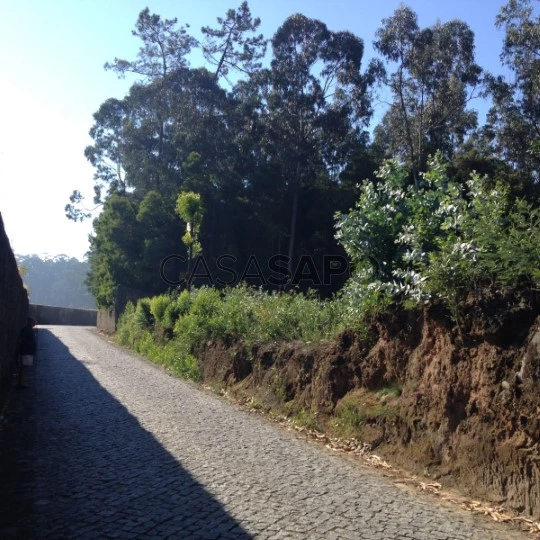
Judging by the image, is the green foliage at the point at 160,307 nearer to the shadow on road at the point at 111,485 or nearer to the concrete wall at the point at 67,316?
the shadow on road at the point at 111,485

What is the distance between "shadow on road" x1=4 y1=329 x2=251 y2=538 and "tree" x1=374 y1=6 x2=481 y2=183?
895 inches

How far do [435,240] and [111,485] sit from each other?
17.2 feet

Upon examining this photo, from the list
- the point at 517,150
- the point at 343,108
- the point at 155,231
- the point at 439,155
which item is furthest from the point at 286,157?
the point at 439,155

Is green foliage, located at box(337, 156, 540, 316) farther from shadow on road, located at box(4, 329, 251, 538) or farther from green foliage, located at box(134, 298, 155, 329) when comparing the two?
green foliage, located at box(134, 298, 155, 329)

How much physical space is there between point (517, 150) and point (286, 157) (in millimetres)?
11877

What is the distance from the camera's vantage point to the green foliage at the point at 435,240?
7.28 m

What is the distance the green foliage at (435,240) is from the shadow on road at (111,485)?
12.7 feet

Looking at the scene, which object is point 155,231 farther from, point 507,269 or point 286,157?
point 507,269

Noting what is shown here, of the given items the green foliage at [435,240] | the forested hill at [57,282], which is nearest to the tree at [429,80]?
the green foliage at [435,240]

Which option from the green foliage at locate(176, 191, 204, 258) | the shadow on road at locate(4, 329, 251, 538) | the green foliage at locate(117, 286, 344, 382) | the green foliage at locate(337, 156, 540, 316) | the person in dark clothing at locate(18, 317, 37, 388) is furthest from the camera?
the green foliage at locate(176, 191, 204, 258)

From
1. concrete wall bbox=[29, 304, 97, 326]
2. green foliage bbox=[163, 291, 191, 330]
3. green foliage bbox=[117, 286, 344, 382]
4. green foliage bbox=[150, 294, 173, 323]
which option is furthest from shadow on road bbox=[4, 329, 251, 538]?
concrete wall bbox=[29, 304, 97, 326]

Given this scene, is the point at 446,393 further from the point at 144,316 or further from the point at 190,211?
the point at 190,211

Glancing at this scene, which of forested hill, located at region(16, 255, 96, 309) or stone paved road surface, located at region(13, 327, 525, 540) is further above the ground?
forested hill, located at region(16, 255, 96, 309)

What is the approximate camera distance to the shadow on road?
5492mm
